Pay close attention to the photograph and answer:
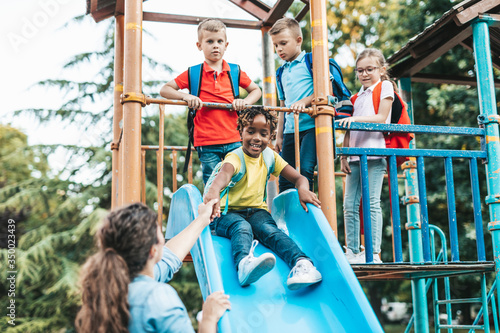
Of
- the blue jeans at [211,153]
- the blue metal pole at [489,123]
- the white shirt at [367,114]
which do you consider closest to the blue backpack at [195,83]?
the blue jeans at [211,153]

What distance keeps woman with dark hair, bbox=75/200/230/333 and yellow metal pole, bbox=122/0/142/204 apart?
1454 mm

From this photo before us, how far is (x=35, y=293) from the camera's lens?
14141 mm

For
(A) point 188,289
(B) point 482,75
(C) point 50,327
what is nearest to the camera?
(B) point 482,75

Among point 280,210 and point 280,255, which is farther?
point 280,210

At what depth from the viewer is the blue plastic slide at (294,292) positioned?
8.75 feet

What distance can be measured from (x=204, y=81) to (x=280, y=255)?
1.85m

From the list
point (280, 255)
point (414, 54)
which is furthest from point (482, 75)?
point (280, 255)

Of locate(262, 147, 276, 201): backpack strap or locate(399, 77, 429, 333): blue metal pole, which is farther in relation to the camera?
locate(399, 77, 429, 333): blue metal pole

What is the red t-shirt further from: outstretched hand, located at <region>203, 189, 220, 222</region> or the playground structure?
outstretched hand, located at <region>203, 189, 220, 222</region>

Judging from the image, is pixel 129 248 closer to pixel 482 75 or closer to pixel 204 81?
pixel 204 81

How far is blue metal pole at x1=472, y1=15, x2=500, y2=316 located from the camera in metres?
4.28

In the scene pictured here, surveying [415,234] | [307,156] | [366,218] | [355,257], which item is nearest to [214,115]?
[307,156]

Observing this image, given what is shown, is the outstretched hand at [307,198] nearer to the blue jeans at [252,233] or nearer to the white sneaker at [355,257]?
the blue jeans at [252,233]

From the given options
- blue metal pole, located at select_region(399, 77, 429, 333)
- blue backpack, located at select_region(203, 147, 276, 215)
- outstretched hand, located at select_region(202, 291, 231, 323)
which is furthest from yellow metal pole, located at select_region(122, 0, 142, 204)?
blue metal pole, located at select_region(399, 77, 429, 333)
